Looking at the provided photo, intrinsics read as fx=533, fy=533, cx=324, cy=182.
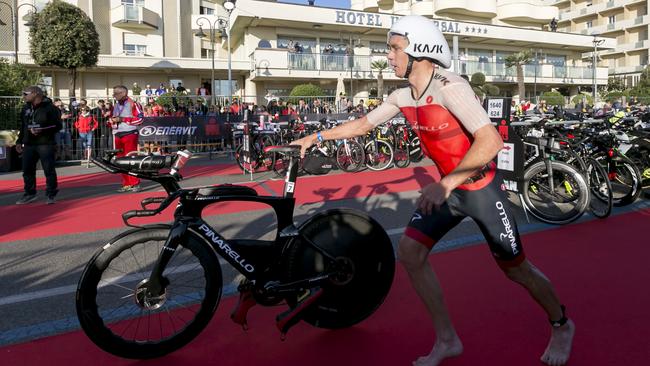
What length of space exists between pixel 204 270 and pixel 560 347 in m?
2.07

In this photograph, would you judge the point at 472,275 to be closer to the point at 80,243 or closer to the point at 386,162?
the point at 80,243

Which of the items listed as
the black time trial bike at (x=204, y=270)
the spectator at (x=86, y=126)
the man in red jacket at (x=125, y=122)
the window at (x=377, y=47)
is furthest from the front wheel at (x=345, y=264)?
the window at (x=377, y=47)

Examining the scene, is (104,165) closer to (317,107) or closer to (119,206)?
(119,206)

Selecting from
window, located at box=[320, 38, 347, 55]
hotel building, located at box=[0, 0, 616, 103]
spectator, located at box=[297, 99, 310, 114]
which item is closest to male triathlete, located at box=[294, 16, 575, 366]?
spectator, located at box=[297, 99, 310, 114]

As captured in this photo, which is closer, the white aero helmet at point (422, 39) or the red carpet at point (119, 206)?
the white aero helmet at point (422, 39)

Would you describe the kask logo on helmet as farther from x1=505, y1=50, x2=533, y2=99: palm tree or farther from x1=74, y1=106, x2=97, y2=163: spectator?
x1=505, y1=50, x2=533, y2=99: palm tree

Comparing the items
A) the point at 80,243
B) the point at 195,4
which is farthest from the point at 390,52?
the point at 195,4

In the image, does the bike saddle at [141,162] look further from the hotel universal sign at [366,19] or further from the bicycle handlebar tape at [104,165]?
the hotel universal sign at [366,19]

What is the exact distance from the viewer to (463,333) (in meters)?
3.46

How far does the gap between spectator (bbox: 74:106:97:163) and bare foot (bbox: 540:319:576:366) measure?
1392 cm

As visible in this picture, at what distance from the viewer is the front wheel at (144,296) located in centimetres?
292

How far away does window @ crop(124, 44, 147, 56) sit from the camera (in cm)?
3912

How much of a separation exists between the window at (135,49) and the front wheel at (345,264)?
3954 cm

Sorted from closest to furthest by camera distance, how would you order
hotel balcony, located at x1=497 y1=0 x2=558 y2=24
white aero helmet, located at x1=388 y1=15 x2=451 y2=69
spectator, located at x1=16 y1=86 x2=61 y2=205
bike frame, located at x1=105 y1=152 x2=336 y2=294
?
white aero helmet, located at x1=388 y1=15 x2=451 y2=69
bike frame, located at x1=105 y1=152 x2=336 y2=294
spectator, located at x1=16 y1=86 x2=61 y2=205
hotel balcony, located at x1=497 y1=0 x2=558 y2=24
